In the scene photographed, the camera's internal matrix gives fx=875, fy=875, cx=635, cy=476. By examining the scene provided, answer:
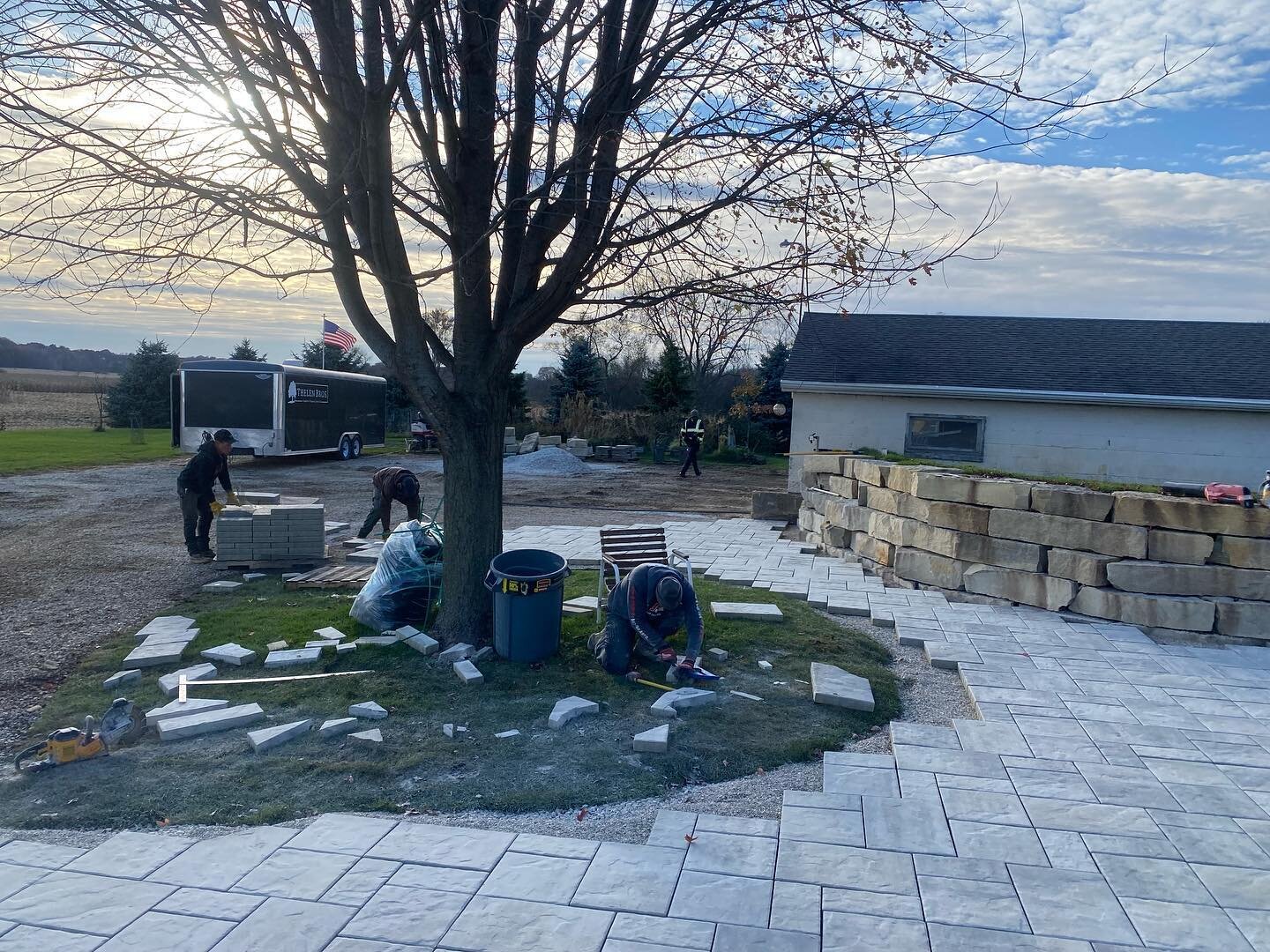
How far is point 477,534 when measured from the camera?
6785 millimetres

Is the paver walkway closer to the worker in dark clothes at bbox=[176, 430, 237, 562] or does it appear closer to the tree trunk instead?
the tree trunk

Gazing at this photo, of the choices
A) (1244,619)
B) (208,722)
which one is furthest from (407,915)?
(1244,619)

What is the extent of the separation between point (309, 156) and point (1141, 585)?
7893mm

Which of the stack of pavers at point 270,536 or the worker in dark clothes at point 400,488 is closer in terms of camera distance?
the stack of pavers at point 270,536

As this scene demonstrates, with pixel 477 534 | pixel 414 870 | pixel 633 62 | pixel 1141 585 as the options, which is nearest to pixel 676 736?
pixel 414 870

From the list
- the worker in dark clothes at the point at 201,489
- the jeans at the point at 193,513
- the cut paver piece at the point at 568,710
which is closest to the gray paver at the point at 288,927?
the cut paver piece at the point at 568,710

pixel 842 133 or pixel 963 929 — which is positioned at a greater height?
pixel 842 133

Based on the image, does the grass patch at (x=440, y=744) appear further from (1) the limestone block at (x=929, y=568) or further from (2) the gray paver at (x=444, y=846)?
(1) the limestone block at (x=929, y=568)

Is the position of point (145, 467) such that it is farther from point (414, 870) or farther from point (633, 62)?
point (414, 870)

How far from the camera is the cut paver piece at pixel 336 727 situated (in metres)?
5.14

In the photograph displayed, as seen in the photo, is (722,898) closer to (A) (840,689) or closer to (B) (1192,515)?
(A) (840,689)

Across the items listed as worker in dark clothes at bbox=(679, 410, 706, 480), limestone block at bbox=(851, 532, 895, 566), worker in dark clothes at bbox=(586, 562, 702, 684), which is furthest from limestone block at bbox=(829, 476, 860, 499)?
worker in dark clothes at bbox=(679, 410, 706, 480)

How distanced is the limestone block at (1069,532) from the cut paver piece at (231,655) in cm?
693

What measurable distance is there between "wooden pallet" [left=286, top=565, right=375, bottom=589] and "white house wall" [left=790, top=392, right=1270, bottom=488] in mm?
10492
